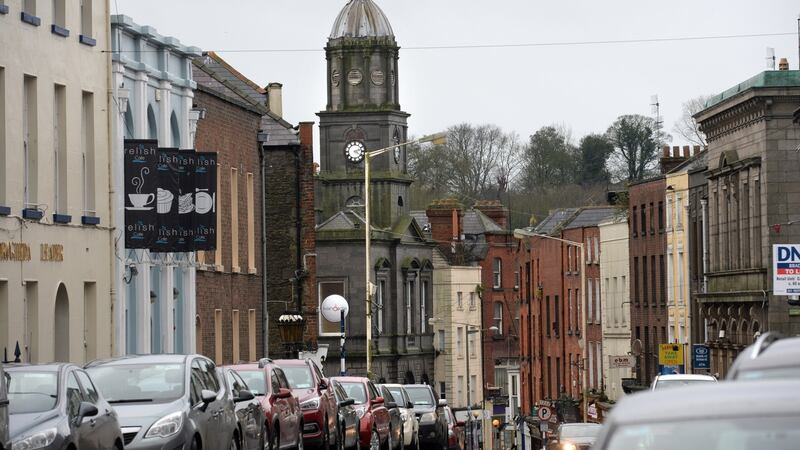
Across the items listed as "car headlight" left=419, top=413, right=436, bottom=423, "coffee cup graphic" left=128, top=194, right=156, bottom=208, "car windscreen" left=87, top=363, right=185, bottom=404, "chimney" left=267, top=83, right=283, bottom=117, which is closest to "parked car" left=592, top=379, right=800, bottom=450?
"car windscreen" left=87, top=363, right=185, bottom=404

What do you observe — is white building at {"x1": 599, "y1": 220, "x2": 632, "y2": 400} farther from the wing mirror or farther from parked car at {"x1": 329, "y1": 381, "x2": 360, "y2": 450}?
the wing mirror

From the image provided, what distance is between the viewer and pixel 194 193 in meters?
36.0

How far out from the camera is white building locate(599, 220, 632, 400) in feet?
261

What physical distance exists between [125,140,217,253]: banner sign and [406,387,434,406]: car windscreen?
24.7ft

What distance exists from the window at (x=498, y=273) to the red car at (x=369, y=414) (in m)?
82.6

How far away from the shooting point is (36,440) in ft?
50.8

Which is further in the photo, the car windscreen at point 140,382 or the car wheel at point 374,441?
the car wheel at point 374,441

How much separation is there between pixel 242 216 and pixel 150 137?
28.3 feet

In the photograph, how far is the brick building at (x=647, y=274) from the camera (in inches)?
2904

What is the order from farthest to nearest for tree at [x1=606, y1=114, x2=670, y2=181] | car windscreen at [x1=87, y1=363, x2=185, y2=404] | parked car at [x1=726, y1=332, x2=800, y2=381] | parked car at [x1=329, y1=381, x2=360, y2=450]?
tree at [x1=606, y1=114, x2=670, y2=181], parked car at [x1=329, y1=381, x2=360, y2=450], car windscreen at [x1=87, y1=363, x2=185, y2=404], parked car at [x1=726, y1=332, x2=800, y2=381]

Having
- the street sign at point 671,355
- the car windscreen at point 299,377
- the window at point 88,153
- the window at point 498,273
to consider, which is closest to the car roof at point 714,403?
the car windscreen at point 299,377

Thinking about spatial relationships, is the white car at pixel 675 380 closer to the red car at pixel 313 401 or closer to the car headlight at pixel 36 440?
the red car at pixel 313 401

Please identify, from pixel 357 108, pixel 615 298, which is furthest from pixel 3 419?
pixel 357 108

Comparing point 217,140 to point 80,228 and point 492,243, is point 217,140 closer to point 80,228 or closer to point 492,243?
point 80,228
